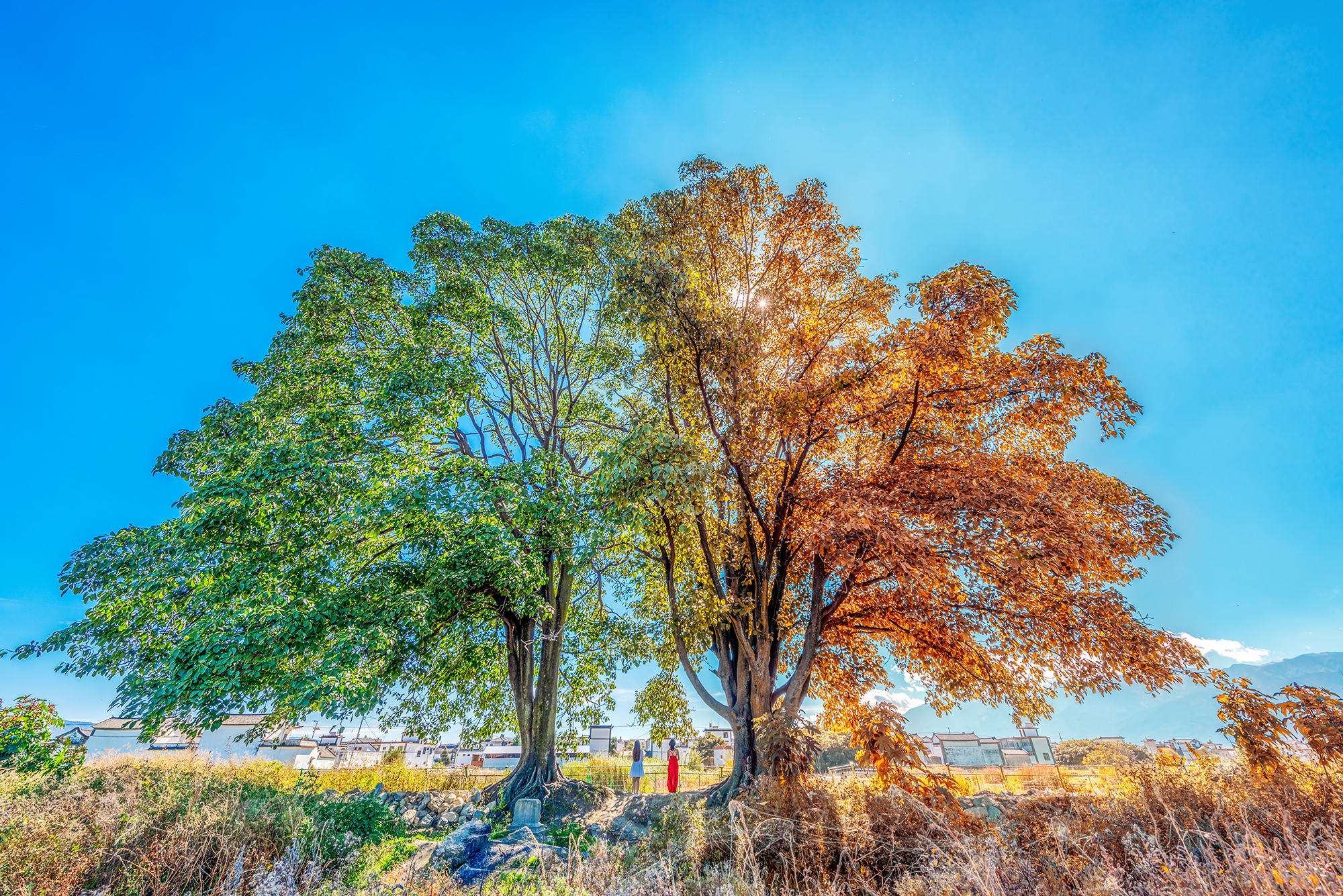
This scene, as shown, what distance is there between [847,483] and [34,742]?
12994 millimetres

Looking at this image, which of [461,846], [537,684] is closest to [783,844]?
[461,846]

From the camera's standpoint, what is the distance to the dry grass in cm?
475

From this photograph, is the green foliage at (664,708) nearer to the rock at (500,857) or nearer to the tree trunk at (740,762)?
the tree trunk at (740,762)

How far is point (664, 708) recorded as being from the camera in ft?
45.7

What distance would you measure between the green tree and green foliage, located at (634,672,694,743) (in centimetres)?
106

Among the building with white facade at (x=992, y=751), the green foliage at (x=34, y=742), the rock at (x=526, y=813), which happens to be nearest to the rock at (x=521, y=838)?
the rock at (x=526, y=813)

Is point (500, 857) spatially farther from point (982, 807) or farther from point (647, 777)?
point (647, 777)

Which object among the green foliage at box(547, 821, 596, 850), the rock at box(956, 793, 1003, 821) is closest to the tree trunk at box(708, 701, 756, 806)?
the green foliage at box(547, 821, 596, 850)

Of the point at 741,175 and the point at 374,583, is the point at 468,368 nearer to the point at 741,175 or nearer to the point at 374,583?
the point at 374,583

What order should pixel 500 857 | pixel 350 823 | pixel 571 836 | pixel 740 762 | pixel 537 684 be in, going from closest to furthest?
pixel 500 857 < pixel 350 823 < pixel 571 836 < pixel 740 762 < pixel 537 684

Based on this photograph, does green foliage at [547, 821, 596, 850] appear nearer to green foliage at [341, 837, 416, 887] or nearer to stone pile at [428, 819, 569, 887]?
stone pile at [428, 819, 569, 887]

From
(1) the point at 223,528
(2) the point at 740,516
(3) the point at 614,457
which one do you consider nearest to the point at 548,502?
(3) the point at 614,457

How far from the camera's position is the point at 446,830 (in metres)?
10.6

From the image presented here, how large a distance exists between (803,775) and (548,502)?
23.3 feet
